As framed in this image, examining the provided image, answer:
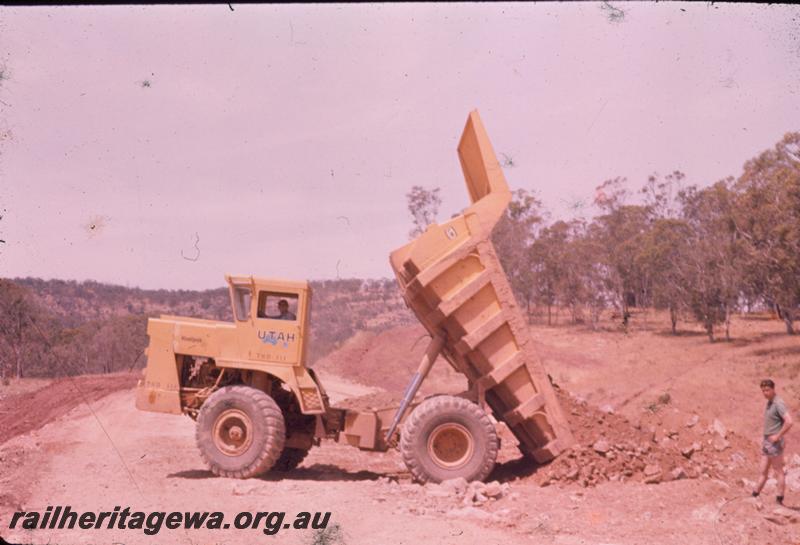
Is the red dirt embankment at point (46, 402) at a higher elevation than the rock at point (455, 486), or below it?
below

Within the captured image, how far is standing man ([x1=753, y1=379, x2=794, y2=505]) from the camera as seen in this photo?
25.4ft

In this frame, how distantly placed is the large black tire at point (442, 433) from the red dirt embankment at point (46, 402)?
336 inches

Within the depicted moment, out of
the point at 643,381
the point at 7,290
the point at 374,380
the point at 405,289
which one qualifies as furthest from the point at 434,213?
Answer: the point at 405,289

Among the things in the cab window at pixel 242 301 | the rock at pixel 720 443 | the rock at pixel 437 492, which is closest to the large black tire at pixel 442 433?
the rock at pixel 437 492

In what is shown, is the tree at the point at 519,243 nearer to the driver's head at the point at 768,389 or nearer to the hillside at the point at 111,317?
the hillside at the point at 111,317

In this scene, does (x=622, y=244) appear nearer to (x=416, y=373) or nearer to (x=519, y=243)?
(x=519, y=243)

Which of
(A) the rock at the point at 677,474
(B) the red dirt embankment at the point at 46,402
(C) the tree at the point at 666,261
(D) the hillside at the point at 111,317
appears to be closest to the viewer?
(A) the rock at the point at 677,474

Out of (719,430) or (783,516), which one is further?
(719,430)

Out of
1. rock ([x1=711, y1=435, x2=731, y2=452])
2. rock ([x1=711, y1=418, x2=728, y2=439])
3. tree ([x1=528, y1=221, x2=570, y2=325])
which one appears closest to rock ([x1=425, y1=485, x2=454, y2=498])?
rock ([x1=711, y1=435, x2=731, y2=452])

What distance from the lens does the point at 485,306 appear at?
9.35 metres

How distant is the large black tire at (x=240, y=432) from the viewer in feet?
29.9

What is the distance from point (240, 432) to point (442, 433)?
2.68 m

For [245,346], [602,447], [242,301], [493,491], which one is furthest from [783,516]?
[242,301]

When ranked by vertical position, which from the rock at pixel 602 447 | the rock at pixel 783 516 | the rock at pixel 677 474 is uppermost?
the rock at pixel 602 447
